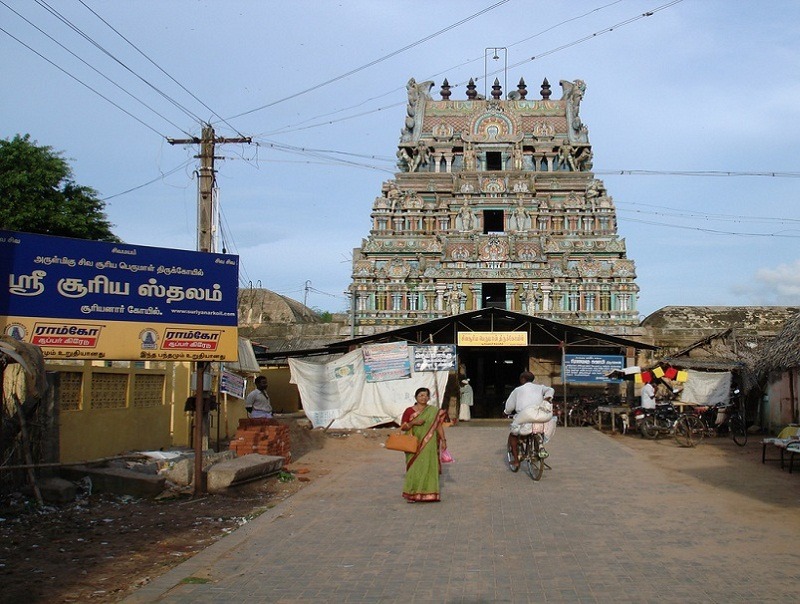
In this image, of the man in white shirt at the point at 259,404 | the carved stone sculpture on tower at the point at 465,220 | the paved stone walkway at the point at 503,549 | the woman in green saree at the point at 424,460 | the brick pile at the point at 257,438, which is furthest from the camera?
the carved stone sculpture on tower at the point at 465,220

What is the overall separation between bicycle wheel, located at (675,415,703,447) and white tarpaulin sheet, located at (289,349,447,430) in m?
6.63

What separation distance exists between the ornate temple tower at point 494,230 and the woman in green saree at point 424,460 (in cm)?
2392

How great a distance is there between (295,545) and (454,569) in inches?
65.2

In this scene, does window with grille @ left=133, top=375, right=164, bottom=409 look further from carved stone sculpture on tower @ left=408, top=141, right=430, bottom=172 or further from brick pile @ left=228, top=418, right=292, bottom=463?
carved stone sculpture on tower @ left=408, top=141, right=430, bottom=172

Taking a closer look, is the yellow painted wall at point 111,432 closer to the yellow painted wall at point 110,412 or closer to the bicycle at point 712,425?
the yellow painted wall at point 110,412

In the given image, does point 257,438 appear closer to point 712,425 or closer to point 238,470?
point 238,470

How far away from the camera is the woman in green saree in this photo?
9195 millimetres

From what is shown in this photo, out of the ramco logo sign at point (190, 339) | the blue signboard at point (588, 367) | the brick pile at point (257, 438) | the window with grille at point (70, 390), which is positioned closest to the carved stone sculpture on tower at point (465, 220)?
the blue signboard at point (588, 367)

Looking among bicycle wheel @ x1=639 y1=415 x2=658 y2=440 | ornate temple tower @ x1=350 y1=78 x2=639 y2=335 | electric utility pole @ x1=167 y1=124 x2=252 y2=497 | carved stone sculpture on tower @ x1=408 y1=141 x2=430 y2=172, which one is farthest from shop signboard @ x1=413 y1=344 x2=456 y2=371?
carved stone sculpture on tower @ x1=408 y1=141 x2=430 y2=172

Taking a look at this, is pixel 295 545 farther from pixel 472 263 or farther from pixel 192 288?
pixel 472 263

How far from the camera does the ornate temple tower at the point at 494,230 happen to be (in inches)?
1328

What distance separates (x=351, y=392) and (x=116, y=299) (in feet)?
42.0

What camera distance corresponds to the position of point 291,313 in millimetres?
46688

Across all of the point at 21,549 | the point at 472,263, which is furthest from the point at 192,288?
the point at 472,263
